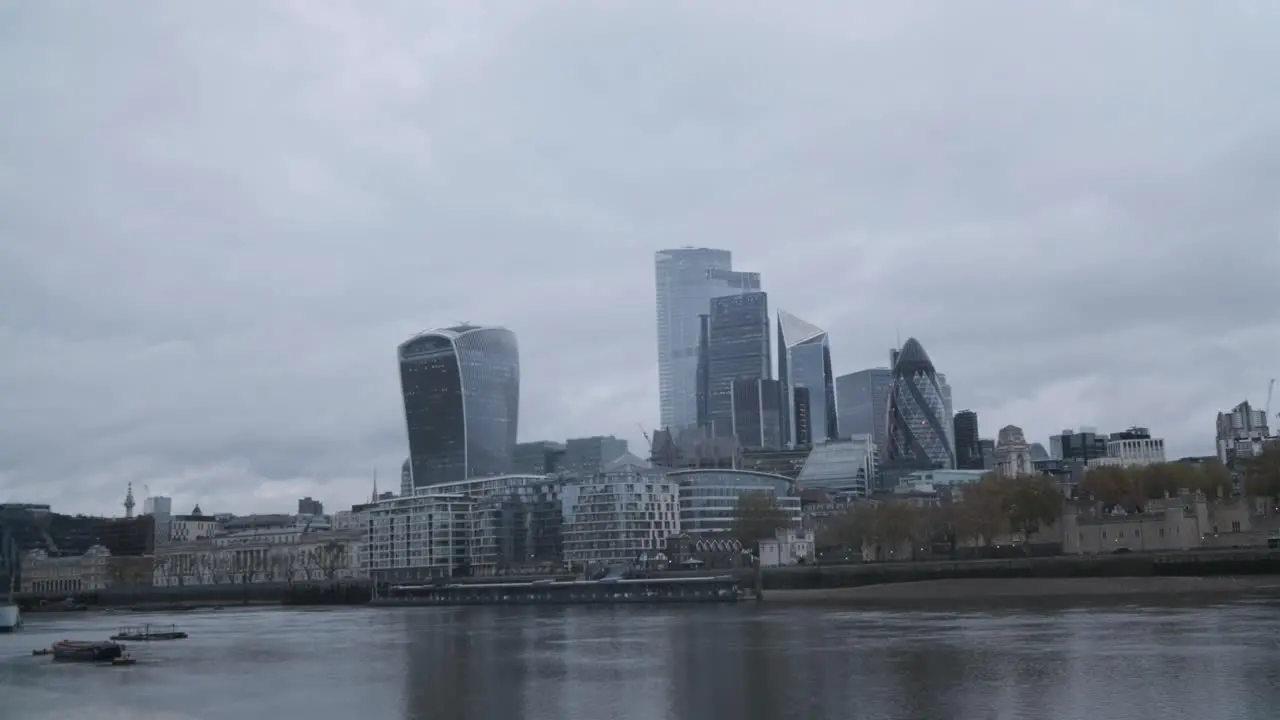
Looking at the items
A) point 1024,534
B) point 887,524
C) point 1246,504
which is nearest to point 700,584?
point 887,524

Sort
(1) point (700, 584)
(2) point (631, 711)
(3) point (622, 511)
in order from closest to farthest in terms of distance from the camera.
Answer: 1. (2) point (631, 711)
2. (1) point (700, 584)
3. (3) point (622, 511)

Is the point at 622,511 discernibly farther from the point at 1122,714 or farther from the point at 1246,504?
the point at 1122,714

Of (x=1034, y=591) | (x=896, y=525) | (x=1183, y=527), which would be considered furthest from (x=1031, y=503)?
(x=1034, y=591)

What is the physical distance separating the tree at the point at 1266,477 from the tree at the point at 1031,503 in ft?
69.5

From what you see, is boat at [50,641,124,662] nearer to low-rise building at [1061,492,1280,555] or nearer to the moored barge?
the moored barge

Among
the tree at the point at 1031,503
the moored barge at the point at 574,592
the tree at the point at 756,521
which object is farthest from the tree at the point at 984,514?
the tree at the point at 756,521

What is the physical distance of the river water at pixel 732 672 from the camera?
47500 mm

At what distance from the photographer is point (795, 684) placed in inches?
2114

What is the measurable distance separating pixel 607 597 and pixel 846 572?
29.9 meters

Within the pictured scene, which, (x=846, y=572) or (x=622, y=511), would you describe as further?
(x=622, y=511)

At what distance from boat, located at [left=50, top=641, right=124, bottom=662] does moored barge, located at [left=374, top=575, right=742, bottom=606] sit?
71.0 meters

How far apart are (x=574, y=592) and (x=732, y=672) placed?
341 feet

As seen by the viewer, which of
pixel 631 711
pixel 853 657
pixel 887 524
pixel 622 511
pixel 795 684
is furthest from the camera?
pixel 622 511

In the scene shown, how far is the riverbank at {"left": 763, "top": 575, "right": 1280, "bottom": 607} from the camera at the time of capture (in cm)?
11081
